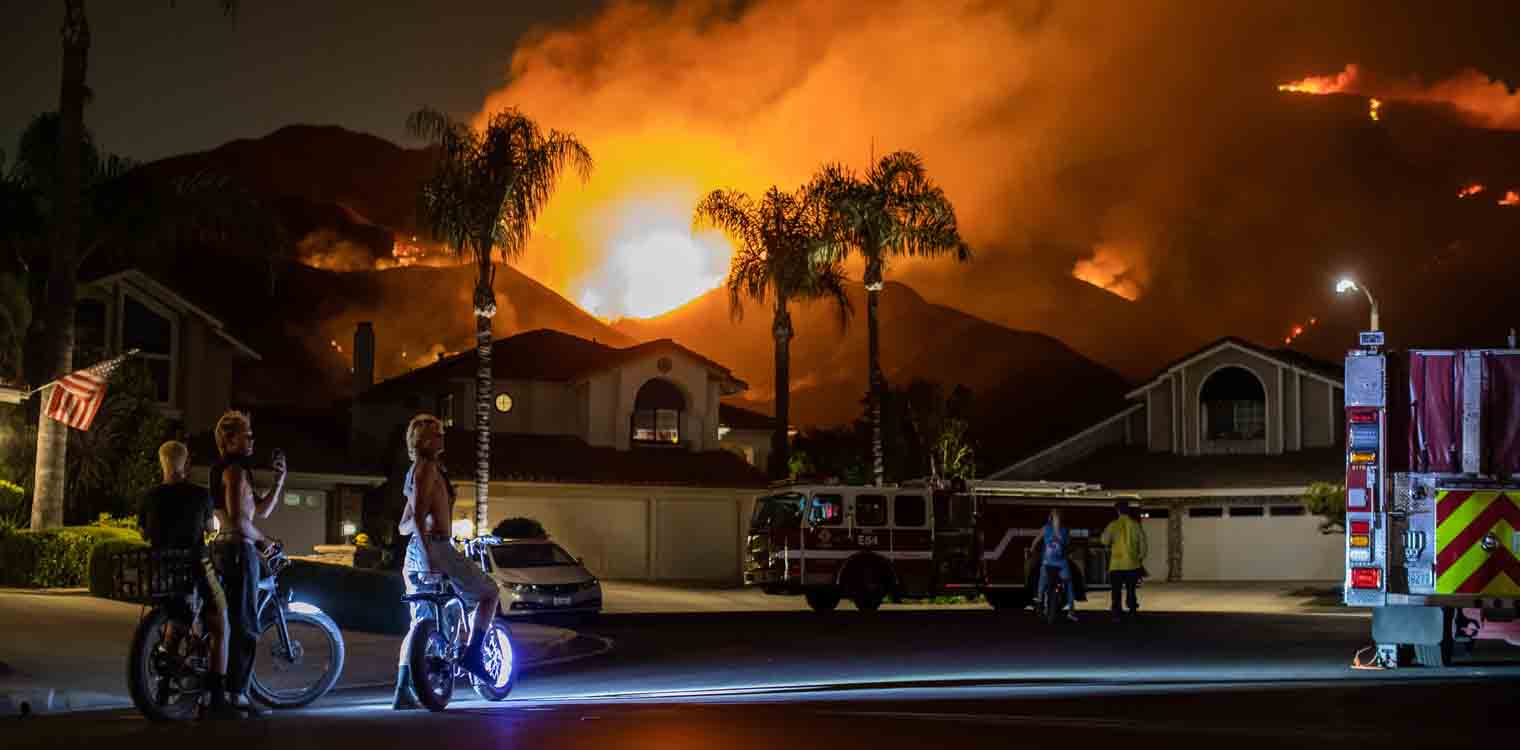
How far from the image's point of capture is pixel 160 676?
12398mm

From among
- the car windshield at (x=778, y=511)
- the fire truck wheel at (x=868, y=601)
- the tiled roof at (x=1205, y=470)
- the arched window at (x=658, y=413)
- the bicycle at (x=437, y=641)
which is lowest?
the fire truck wheel at (x=868, y=601)

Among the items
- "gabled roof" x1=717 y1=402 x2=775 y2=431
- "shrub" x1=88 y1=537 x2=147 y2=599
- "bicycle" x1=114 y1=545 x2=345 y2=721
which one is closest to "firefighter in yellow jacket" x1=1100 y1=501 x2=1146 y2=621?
"shrub" x1=88 y1=537 x2=147 y2=599

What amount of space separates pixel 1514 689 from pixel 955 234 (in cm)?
3617

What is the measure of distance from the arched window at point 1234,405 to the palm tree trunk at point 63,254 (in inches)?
1308

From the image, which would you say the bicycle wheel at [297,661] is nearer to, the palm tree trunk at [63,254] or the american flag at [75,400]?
the american flag at [75,400]

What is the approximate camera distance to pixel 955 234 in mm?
51000

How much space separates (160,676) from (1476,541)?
10.8m

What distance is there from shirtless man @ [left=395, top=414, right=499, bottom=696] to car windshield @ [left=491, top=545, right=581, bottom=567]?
1935 centimetres

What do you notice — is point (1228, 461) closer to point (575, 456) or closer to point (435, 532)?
point (575, 456)

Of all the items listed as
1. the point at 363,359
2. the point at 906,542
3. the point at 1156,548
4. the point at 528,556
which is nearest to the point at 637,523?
the point at 363,359

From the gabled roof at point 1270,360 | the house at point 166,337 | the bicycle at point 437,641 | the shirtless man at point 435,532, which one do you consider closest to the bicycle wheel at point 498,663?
the bicycle at point 437,641

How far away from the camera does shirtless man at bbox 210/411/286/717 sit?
12.7 meters

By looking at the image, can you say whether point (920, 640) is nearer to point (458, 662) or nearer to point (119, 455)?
point (458, 662)

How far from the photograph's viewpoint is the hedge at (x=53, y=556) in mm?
30188
